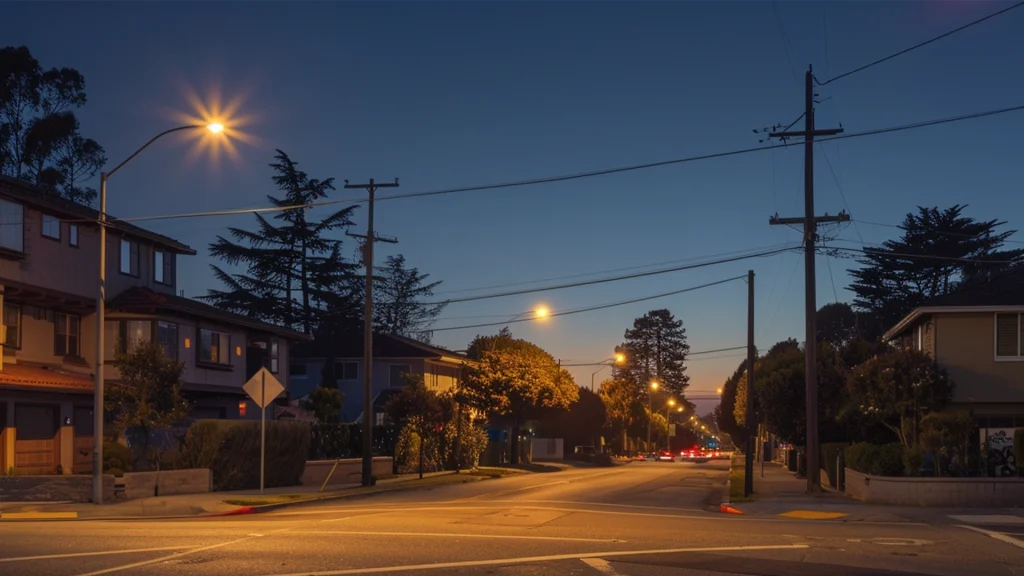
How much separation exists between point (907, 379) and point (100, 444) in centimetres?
2321

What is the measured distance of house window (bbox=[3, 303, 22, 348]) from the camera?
34281 mm

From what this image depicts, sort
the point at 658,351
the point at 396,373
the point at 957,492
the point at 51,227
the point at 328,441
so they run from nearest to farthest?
the point at 957,492 → the point at 51,227 → the point at 328,441 → the point at 396,373 → the point at 658,351

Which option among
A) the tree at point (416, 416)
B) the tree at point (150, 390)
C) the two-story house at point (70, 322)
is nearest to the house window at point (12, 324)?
the two-story house at point (70, 322)

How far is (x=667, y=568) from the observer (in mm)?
14328

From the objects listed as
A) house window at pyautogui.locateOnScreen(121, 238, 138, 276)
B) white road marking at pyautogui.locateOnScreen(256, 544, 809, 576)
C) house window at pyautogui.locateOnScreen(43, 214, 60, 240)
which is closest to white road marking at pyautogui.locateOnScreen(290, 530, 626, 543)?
white road marking at pyautogui.locateOnScreen(256, 544, 809, 576)

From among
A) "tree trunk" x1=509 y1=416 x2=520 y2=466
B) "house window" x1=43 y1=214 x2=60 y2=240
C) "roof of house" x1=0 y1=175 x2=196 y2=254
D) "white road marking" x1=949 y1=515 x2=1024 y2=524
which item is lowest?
"tree trunk" x1=509 y1=416 x2=520 y2=466

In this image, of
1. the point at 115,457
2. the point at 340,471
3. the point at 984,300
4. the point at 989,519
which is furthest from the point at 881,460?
the point at 115,457

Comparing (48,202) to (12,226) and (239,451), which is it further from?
(239,451)

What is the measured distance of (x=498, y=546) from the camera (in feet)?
54.4

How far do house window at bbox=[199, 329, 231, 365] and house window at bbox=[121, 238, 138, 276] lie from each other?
376 cm

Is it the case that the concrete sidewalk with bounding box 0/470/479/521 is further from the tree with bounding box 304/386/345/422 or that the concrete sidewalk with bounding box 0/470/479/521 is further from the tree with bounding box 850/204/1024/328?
the tree with bounding box 850/204/1024/328

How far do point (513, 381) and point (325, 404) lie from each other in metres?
11.3

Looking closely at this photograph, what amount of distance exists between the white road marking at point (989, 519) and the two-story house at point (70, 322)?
2526 cm

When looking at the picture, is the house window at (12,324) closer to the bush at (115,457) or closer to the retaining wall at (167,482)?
the bush at (115,457)
